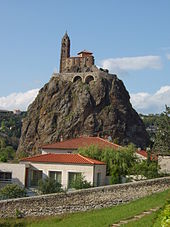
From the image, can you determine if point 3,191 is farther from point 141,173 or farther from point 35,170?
point 141,173

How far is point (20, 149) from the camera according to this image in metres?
99.4

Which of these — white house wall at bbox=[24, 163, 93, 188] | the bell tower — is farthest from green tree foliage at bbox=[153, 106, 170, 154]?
the bell tower

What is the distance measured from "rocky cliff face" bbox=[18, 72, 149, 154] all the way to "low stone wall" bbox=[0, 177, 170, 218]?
64.5 meters

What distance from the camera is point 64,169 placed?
114 feet

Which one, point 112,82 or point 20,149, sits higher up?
point 112,82

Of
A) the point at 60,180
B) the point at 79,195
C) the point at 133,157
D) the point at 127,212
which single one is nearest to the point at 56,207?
the point at 79,195

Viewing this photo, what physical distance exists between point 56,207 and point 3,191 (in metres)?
4.44

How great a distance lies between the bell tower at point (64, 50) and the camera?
116 metres

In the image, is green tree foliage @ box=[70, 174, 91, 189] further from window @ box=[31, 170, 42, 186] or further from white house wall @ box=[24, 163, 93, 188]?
window @ box=[31, 170, 42, 186]

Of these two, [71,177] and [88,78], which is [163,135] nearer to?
[71,177]

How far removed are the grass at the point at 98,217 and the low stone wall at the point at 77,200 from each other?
0.46 metres

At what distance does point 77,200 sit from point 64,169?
331 inches

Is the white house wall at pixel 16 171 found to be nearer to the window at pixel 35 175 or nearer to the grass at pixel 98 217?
the window at pixel 35 175

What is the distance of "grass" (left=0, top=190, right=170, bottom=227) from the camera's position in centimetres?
2209
